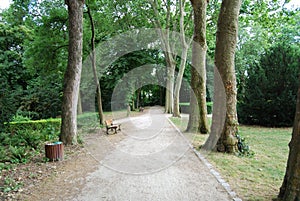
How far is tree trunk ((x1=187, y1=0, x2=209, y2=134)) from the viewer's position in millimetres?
8258

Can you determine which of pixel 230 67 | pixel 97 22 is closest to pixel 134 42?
pixel 97 22

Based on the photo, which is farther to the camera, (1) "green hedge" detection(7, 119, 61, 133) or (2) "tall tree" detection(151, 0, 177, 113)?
(2) "tall tree" detection(151, 0, 177, 113)

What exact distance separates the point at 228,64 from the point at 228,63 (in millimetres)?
29

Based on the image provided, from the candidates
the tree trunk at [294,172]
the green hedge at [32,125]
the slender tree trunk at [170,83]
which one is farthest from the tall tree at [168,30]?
the tree trunk at [294,172]

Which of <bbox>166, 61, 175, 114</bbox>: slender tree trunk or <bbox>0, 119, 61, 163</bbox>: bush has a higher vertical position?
<bbox>166, 61, 175, 114</bbox>: slender tree trunk

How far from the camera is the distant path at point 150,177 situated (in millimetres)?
3514

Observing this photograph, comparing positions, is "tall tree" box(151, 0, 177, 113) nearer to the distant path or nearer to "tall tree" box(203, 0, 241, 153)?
"tall tree" box(203, 0, 241, 153)

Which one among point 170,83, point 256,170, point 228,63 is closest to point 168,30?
point 170,83

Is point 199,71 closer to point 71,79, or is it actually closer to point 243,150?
point 243,150

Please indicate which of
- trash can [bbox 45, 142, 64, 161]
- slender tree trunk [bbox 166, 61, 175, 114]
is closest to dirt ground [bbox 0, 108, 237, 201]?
trash can [bbox 45, 142, 64, 161]

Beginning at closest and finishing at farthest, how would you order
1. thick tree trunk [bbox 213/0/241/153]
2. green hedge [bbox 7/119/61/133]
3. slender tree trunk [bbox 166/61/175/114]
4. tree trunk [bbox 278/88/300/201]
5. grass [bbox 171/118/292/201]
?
tree trunk [bbox 278/88/300/201] → grass [bbox 171/118/292/201] → thick tree trunk [bbox 213/0/241/153] → green hedge [bbox 7/119/61/133] → slender tree trunk [bbox 166/61/175/114]

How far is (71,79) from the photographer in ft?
23.9

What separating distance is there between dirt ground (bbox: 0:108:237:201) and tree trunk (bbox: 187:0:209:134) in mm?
2443

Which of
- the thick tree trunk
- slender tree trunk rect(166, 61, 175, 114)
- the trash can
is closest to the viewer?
the trash can
